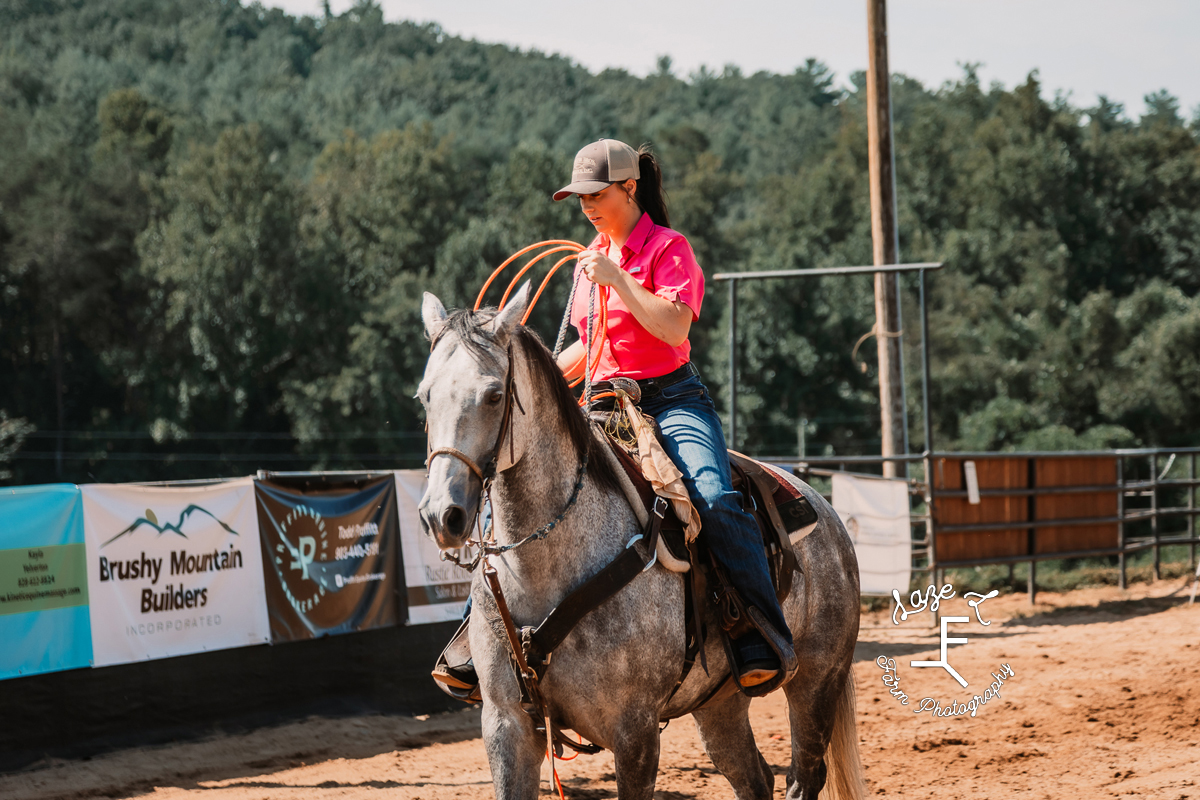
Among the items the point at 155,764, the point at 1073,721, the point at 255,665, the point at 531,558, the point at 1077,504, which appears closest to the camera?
the point at 531,558

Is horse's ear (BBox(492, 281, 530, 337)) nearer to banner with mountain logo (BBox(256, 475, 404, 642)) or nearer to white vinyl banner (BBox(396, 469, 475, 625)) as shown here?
banner with mountain logo (BBox(256, 475, 404, 642))

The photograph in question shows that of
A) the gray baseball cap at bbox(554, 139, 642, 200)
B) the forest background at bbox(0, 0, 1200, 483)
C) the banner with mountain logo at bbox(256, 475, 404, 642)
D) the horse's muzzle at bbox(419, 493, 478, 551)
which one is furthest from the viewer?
the forest background at bbox(0, 0, 1200, 483)

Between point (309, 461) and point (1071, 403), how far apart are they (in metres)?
30.0

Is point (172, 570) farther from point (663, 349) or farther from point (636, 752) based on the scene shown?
point (636, 752)

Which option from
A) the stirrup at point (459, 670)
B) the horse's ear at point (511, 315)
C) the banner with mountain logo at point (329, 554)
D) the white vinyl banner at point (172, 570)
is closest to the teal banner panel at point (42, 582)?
the white vinyl banner at point (172, 570)

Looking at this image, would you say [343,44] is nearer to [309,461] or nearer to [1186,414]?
→ [309,461]

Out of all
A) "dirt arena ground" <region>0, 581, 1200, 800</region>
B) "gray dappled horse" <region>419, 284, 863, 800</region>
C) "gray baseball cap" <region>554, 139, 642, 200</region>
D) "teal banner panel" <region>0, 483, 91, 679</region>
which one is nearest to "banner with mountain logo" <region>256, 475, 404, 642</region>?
"dirt arena ground" <region>0, 581, 1200, 800</region>

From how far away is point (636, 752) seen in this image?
11.5 ft

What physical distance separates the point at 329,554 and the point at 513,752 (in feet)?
21.0

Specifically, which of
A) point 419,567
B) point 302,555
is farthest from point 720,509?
point 419,567

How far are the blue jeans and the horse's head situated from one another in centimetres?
84

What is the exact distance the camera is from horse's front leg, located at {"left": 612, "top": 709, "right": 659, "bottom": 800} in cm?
349

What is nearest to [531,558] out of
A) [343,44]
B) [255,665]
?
[255,665]

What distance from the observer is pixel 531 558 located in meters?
3.52
